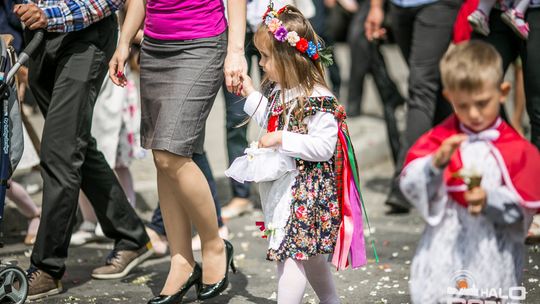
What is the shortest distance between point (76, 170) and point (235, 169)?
1075mm

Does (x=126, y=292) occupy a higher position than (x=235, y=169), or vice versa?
(x=235, y=169)

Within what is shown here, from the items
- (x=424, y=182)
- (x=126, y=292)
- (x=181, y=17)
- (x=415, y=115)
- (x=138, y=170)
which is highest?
(x=181, y=17)

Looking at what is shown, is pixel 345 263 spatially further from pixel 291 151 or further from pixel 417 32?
pixel 417 32

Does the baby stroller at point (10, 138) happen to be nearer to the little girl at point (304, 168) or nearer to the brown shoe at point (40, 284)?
the brown shoe at point (40, 284)

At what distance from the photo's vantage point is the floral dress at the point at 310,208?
13.3 ft

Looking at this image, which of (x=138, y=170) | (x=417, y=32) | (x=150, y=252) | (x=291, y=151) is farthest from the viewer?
(x=138, y=170)

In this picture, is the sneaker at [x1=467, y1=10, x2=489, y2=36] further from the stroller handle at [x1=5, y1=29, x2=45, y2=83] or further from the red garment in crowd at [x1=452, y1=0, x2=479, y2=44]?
the stroller handle at [x1=5, y1=29, x2=45, y2=83]

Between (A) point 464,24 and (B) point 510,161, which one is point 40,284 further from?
(A) point 464,24

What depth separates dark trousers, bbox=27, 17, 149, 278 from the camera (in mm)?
4820

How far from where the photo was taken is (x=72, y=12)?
479cm

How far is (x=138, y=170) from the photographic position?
7.79 metres

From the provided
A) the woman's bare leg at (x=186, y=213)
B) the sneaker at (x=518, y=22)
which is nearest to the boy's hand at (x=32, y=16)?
the woman's bare leg at (x=186, y=213)

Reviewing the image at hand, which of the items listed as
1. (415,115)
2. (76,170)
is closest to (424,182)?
(76,170)

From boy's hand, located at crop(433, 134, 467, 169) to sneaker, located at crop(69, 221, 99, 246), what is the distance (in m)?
3.29
